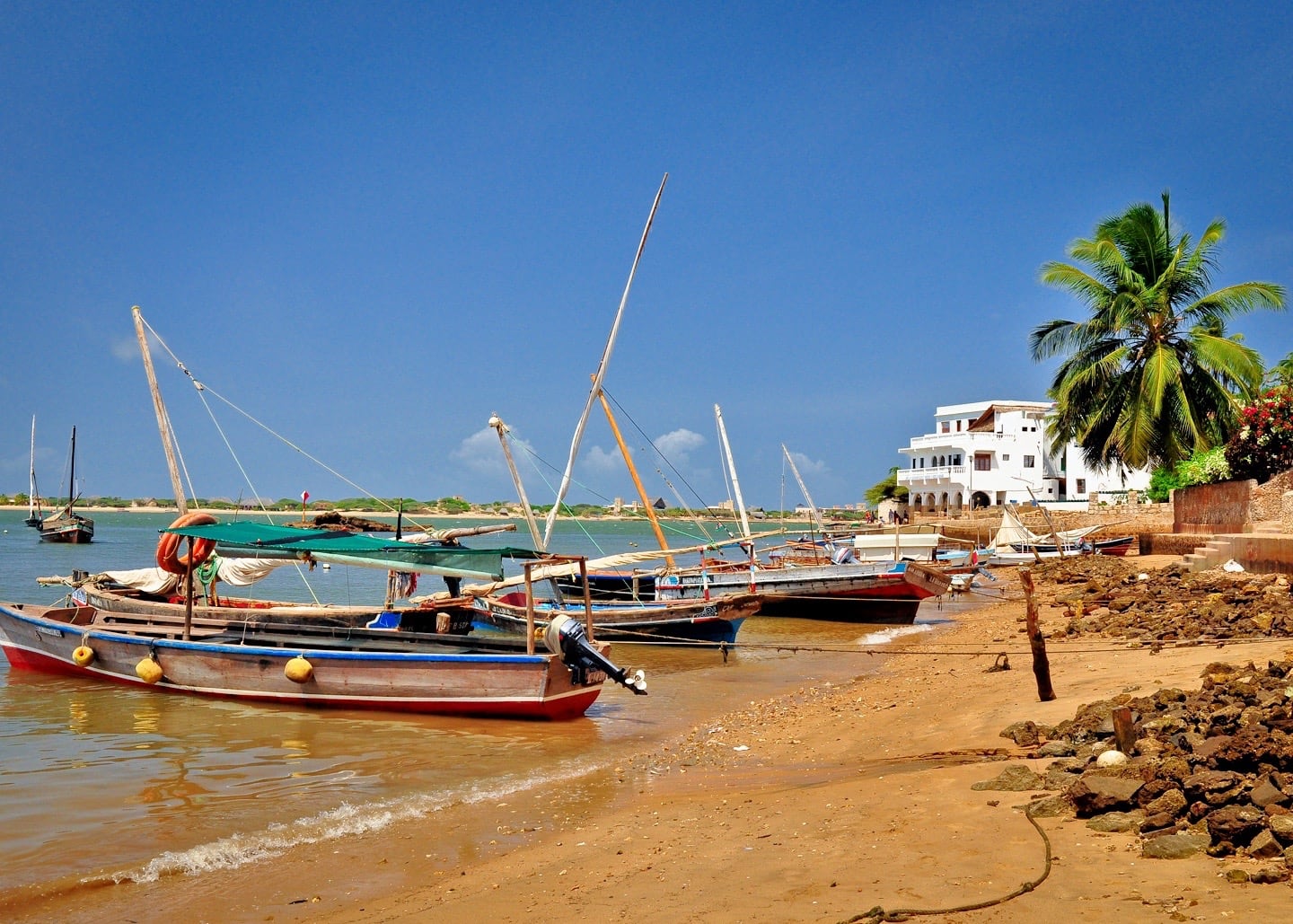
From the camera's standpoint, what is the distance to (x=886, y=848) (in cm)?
654

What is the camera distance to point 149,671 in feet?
51.2

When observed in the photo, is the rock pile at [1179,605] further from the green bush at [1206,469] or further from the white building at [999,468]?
the white building at [999,468]

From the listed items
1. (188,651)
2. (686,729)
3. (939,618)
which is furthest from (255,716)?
(939,618)

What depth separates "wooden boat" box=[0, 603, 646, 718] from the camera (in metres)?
13.6

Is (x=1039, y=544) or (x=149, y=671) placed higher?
(x=1039, y=544)

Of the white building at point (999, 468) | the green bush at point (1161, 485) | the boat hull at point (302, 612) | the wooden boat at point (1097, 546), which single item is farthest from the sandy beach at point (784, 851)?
the white building at point (999, 468)

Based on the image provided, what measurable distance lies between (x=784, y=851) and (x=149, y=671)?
40.6 feet

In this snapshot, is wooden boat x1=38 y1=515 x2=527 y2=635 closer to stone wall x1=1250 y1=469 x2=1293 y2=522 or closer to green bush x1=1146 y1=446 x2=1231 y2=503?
stone wall x1=1250 y1=469 x2=1293 y2=522

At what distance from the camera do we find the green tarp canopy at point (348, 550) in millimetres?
14242

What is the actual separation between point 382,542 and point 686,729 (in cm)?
552

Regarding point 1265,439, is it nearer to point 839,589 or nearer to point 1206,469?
point 1206,469

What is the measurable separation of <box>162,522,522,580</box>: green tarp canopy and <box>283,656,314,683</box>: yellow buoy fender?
149 centimetres

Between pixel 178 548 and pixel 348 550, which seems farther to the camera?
pixel 178 548

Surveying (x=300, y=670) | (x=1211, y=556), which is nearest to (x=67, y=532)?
(x=300, y=670)
